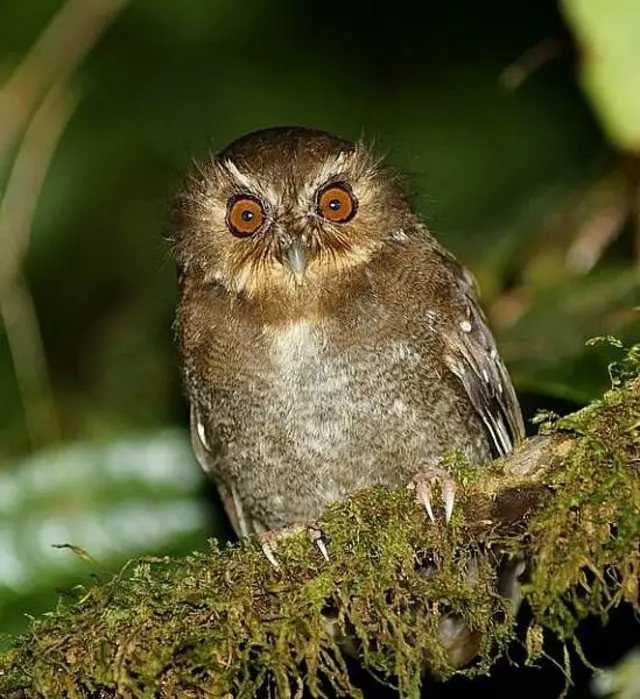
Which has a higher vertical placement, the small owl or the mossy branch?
the small owl

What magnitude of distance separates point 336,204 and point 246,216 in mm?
250

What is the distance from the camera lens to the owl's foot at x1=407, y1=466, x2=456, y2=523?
2.85m

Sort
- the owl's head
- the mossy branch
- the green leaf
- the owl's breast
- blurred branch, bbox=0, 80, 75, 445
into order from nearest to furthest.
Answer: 1. the mossy branch
2. the green leaf
3. the owl's breast
4. the owl's head
5. blurred branch, bbox=0, 80, 75, 445

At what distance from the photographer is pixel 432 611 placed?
9.31ft

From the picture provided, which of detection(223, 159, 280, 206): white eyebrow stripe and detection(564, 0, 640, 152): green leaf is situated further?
detection(223, 159, 280, 206): white eyebrow stripe

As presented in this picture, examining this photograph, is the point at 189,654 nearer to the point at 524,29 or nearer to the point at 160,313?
the point at 160,313

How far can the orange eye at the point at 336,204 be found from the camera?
369 centimetres

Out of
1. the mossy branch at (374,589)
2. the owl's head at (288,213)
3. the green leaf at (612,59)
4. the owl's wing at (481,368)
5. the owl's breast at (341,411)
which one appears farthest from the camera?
the owl's wing at (481,368)

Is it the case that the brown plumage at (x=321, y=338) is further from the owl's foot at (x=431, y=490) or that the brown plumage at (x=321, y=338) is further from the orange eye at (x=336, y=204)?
the owl's foot at (x=431, y=490)

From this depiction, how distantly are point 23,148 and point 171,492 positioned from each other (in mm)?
1462

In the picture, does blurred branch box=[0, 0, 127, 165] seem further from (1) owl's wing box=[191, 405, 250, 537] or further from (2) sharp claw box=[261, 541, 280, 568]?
(2) sharp claw box=[261, 541, 280, 568]

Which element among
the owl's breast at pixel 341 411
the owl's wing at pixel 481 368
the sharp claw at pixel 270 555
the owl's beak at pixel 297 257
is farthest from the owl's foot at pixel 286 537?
the owl's wing at pixel 481 368

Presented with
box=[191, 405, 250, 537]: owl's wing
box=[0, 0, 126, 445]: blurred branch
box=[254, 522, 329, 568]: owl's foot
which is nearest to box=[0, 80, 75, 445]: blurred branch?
box=[0, 0, 126, 445]: blurred branch

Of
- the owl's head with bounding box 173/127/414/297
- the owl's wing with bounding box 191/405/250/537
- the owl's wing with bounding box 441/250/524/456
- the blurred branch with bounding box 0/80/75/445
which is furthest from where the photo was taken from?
the blurred branch with bounding box 0/80/75/445
